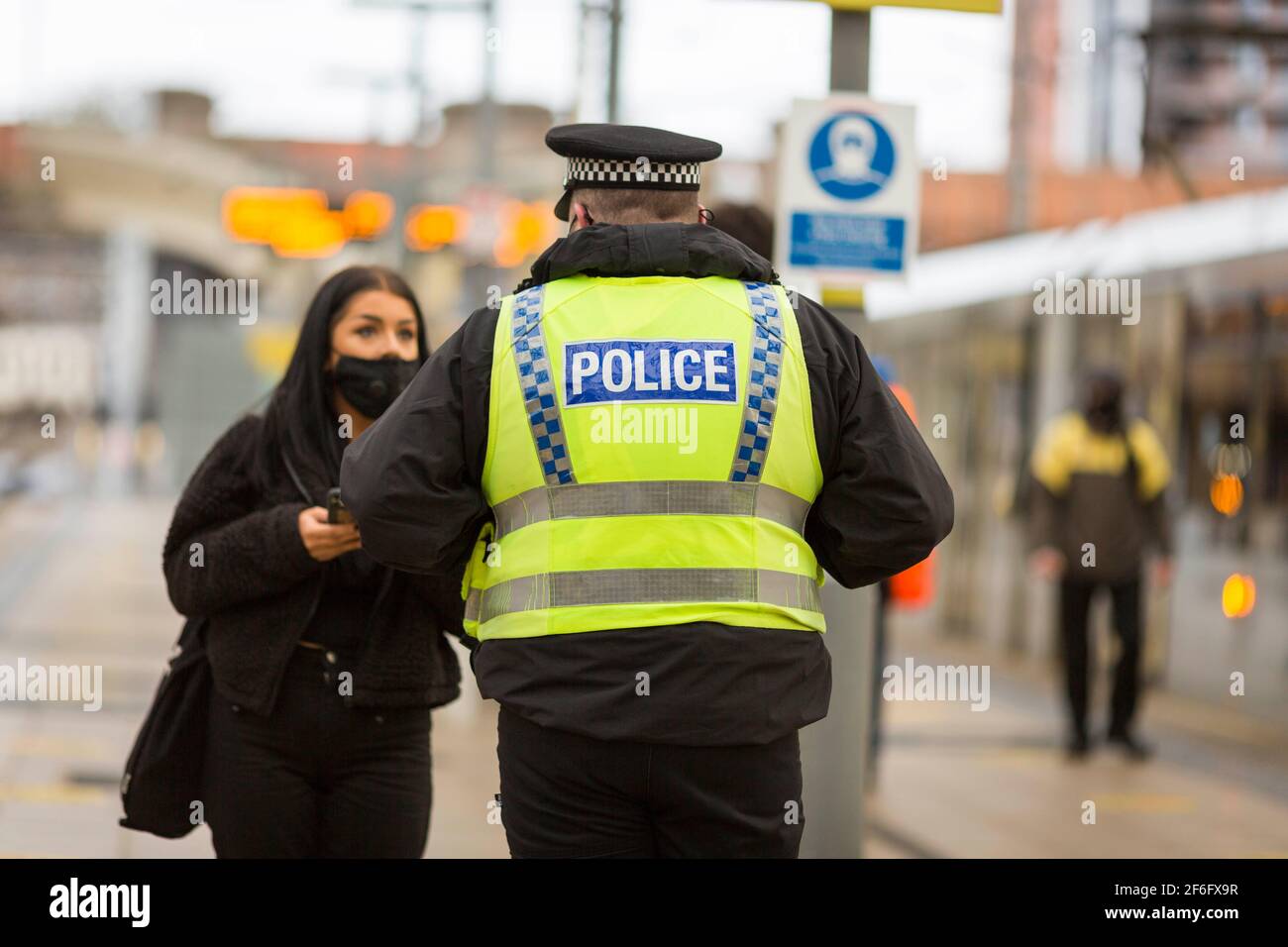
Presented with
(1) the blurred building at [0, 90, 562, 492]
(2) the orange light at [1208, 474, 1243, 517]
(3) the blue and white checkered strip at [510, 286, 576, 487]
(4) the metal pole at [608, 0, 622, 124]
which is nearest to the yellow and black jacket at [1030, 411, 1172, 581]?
(2) the orange light at [1208, 474, 1243, 517]

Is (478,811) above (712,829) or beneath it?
beneath

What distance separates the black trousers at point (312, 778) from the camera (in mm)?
4008

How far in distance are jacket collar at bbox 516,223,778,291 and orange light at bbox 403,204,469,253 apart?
10.4 m

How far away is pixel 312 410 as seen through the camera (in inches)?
166

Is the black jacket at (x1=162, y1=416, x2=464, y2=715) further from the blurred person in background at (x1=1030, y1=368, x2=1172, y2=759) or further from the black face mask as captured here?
the blurred person in background at (x1=1030, y1=368, x2=1172, y2=759)

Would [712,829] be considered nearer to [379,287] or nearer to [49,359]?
[379,287]

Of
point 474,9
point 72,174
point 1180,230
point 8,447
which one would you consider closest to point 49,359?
point 8,447

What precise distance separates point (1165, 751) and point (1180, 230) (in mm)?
3596

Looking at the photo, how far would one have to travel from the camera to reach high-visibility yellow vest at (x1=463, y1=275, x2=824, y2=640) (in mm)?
3100

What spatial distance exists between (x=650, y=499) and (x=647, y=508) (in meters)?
0.01

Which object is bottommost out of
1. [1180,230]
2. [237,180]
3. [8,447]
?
[8,447]

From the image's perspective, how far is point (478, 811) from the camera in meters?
7.70

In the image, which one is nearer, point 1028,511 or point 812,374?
point 812,374

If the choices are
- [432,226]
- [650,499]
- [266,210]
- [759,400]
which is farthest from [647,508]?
[266,210]
